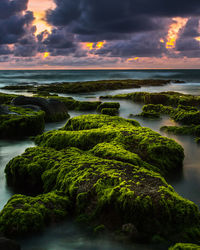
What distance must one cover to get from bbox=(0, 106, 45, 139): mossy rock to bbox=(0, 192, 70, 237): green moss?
700cm

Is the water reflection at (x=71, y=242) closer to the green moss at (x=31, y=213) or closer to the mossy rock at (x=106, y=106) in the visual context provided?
the green moss at (x=31, y=213)

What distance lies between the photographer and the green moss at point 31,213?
152 inches

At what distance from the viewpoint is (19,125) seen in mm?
11086

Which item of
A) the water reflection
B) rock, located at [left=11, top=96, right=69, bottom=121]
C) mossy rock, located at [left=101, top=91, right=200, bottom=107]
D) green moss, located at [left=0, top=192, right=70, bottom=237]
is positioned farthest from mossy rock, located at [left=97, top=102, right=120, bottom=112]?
the water reflection

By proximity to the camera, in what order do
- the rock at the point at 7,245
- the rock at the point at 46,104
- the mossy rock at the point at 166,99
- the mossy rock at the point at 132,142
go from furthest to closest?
the mossy rock at the point at 166,99 < the rock at the point at 46,104 < the mossy rock at the point at 132,142 < the rock at the point at 7,245

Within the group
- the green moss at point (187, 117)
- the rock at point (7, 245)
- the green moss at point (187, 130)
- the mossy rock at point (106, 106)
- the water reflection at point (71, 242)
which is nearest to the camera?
the rock at point (7, 245)

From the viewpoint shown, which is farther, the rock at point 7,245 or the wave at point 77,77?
the wave at point 77,77

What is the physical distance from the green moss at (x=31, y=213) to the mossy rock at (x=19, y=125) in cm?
700

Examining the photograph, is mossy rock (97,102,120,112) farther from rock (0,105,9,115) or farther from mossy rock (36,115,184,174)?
mossy rock (36,115,184,174)

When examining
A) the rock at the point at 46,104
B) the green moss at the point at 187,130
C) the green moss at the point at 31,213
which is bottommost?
the green moss at the point at 187,130

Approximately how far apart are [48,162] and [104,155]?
4.70 ft

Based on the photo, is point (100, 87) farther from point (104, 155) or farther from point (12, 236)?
point (12, 236)

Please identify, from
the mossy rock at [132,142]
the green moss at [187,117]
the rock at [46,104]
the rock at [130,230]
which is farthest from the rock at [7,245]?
the rock at [46,104]

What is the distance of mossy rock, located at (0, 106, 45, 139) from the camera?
10904mm
